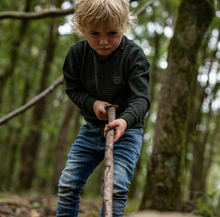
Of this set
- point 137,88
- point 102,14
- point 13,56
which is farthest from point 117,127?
point 13,56

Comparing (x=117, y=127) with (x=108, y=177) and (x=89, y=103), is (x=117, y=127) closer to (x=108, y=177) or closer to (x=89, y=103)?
(x=108, y=177)

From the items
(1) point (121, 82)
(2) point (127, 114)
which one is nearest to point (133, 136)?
(2) point (127, 114)

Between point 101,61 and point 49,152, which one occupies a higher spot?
point 101,61

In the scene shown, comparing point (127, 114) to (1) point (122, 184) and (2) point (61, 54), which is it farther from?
(2) point (61, 54)

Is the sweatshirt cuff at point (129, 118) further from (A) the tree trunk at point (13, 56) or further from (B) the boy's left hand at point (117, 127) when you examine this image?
(A) the tree trunk at point (13, 56)

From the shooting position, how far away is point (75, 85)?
7.79ft

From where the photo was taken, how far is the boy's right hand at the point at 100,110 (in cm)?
204

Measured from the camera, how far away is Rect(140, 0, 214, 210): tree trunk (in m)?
3.60

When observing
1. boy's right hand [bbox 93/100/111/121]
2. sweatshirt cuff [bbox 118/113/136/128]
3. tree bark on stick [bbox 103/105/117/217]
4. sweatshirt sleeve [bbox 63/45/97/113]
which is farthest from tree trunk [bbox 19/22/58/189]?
tree bark on stick [bbox 103/105/117/217]

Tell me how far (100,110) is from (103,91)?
8.5 inches

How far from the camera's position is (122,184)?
183 cm

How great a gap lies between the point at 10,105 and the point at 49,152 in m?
5.59

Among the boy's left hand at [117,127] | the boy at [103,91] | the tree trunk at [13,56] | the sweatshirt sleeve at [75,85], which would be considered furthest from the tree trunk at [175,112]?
the tree trunk at [13,56]

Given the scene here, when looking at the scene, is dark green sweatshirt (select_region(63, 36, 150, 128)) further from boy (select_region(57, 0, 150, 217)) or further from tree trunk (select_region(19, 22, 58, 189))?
tree trunk (select_region(19, 22, 58, 189))
